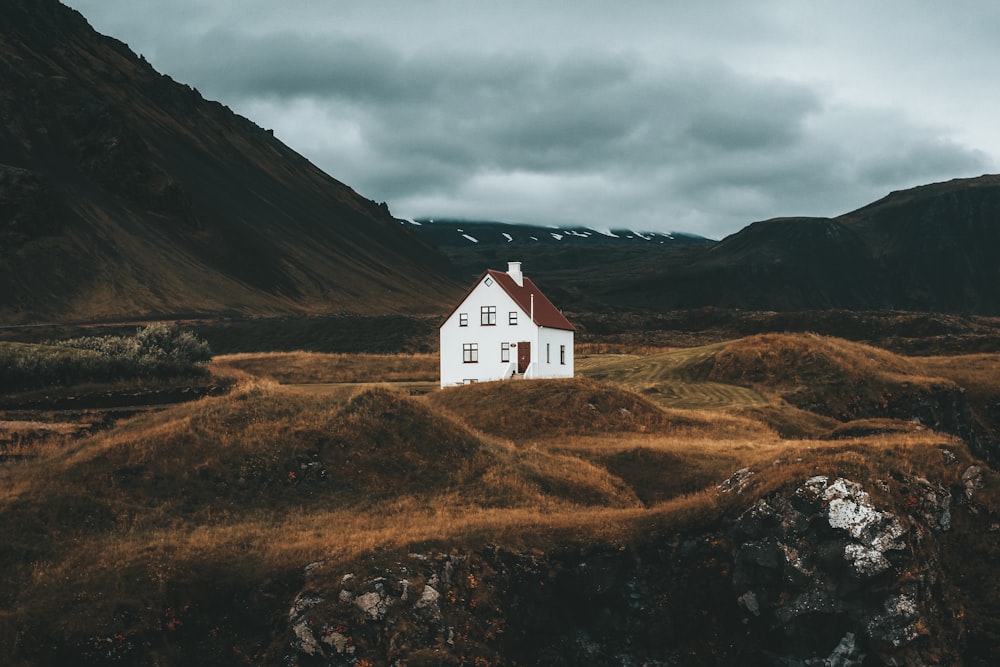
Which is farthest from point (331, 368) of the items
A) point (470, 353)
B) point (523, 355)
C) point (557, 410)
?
point (557, 410)

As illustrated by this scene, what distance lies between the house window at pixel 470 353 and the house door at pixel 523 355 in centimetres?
318

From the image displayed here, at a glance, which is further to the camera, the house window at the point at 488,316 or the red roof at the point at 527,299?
the house window at the point at 488,316

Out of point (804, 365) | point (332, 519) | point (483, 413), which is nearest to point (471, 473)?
point (332, 519)

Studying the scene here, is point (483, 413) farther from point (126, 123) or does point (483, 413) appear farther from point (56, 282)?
point (126, 123)

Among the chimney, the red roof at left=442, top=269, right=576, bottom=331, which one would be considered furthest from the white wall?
the chimney

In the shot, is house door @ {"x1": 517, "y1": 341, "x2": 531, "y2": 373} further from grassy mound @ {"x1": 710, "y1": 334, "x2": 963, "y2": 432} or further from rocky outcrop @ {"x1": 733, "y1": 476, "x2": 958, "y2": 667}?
rocky outcrop @ {"x1": 733, "y1": 476, "x2": 958, "y2": 667}

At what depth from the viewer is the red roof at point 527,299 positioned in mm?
62938

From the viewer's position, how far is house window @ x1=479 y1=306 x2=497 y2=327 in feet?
208

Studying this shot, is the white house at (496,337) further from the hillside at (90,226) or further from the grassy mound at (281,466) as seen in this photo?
the hillside at (90,226)

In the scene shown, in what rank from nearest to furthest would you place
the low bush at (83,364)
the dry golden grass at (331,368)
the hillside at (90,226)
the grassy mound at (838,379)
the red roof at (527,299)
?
the low bush at (83,364) < the grassy mound at (838,379) < the red roof at (527,299) < the dry golden grass at (331,368) < the hillside at (90,226)

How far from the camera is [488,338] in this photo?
63.4m

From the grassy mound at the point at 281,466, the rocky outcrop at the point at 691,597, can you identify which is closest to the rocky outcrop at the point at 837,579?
the rocky outcrop at the point at 691,597

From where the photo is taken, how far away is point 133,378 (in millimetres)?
44000

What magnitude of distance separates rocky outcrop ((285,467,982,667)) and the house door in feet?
124
